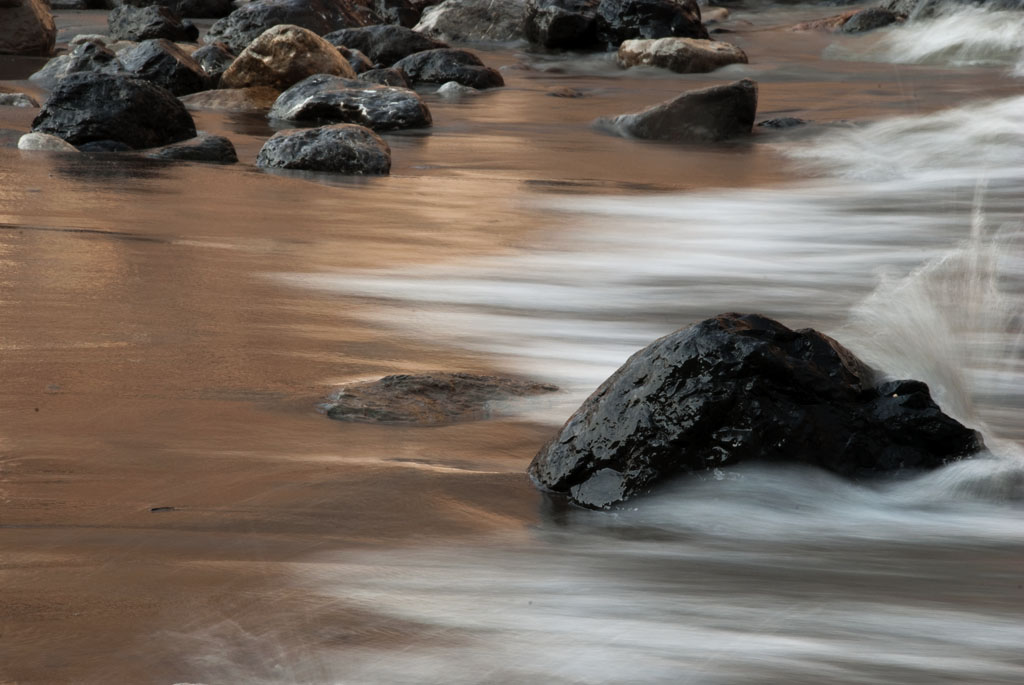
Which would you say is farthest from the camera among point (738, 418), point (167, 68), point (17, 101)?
point (167, 68)

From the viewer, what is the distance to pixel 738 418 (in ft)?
7.76

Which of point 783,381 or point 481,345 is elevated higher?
point 783,381

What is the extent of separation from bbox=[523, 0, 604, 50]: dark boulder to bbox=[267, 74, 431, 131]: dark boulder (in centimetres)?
660

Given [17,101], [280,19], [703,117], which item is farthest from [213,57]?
[703,117]

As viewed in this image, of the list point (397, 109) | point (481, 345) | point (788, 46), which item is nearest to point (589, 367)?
point (481, 345)

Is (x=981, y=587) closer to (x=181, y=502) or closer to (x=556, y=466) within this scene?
(x=556, y=466)

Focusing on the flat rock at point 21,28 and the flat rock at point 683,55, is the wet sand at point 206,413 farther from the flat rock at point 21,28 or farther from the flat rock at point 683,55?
the flat rock at point 21,28

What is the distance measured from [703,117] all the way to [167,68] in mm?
4437

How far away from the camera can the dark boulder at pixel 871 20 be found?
16.5 meters

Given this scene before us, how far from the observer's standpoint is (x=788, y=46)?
15.7m

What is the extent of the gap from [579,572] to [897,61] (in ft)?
41.3

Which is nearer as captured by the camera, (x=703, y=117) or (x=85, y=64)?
(x=703, y=117)

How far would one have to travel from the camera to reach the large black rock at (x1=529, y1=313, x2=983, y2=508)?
2.35m

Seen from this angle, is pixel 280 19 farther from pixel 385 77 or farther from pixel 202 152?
pixel 202 152
